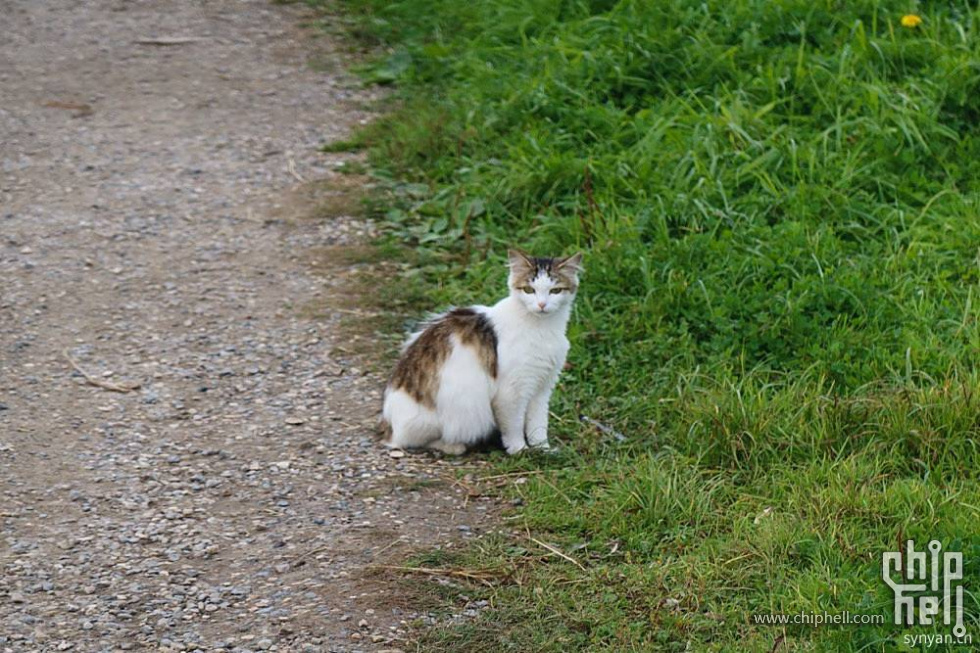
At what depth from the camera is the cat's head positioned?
485 cm

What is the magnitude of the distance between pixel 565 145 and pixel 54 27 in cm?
487

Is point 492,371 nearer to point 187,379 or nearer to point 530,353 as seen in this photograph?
point 530,353

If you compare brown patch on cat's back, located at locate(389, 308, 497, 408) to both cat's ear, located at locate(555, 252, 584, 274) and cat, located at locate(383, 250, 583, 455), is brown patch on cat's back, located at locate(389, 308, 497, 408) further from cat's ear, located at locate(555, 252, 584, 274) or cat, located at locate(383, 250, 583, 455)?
cat's ear, located at locate(555, 252, 584, 274)

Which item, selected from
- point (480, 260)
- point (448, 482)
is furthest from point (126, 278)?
point (448, 482)

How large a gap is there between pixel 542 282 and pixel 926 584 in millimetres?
1795

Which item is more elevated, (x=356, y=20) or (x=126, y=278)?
(x=356, y=20)

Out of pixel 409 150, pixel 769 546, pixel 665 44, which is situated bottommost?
pixel 769 546

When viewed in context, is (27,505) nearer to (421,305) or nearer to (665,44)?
(421,305)

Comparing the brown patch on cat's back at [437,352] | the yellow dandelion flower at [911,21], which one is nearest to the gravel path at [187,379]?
the brown patch on cat's back at [437,352]

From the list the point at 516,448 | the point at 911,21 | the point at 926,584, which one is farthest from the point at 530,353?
the point at 911,21

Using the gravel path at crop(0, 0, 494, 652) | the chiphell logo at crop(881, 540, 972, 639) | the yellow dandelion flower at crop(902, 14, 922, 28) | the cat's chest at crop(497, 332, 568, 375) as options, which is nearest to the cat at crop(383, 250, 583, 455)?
the cat's chest at crop(497, 332, 568, 375)

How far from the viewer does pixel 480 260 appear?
6.44 meters

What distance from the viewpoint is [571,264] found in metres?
5.01

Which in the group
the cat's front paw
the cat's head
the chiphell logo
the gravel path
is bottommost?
the cat's front paw
